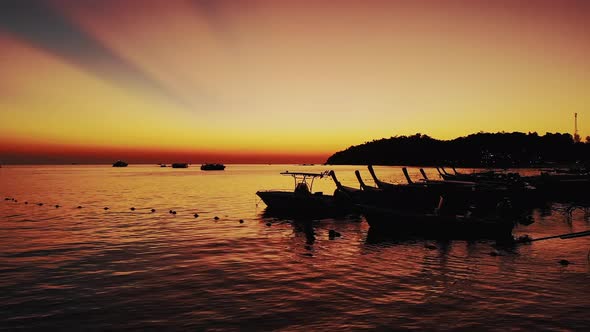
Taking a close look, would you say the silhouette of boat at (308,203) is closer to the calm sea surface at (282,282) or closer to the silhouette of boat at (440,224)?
the calm sea surface at (282,282)

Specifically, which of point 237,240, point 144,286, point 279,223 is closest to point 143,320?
point 144,286

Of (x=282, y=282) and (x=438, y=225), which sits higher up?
(x=438, y=225)

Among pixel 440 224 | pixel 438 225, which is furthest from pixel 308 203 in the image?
pixel 440 224

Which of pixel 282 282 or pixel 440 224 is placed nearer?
pixel 282 282

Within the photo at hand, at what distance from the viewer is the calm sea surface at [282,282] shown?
41.6 feet

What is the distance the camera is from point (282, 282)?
55.6ft

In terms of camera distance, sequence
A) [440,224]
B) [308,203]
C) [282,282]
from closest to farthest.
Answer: [282,282] < [440,224] < [308,203]

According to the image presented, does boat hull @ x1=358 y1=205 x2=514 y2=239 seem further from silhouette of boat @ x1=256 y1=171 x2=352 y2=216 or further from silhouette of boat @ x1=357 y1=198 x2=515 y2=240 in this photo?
silhouette of boat @ x1=256 y1=171 x2=352 y2=216

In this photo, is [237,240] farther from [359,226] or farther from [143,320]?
[143,320]

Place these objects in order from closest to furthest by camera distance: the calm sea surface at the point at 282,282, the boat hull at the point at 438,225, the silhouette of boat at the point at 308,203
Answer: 1. the calm sea surface at the point at 282,282
2. the boat hull at the point at 438,225
3. the silhouette of boat at the point at 308,203

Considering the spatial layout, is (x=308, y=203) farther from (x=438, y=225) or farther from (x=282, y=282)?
(x=282, y=282)

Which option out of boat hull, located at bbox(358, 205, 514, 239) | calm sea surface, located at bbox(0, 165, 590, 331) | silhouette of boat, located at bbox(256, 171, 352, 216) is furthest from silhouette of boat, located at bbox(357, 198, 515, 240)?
silhouette of boat, located at bbox(256, 171, 352, 216)

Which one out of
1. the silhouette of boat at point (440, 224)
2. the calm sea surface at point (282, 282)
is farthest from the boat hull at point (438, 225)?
the calm sea surface at point (282, 282)

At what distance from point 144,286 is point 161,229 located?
16948 millimetres
